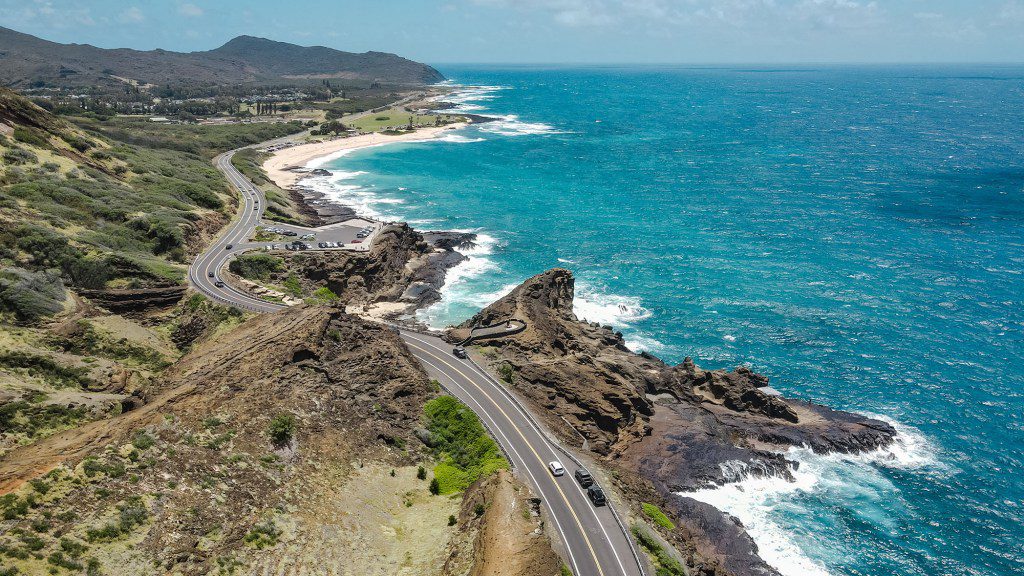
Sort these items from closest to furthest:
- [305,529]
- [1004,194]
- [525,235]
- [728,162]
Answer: [305,529], [525,235], [1004,194], [728,162]

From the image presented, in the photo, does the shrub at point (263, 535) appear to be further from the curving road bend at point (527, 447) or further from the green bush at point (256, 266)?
the green bush at point (256, 266)

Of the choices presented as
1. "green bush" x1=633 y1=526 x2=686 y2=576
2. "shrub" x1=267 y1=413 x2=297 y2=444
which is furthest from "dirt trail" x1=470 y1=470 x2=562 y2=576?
"shrub" x1=267 y1=413 x2=297 y2=444

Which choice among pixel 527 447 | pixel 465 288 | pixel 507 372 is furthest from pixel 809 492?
pixel 465 288

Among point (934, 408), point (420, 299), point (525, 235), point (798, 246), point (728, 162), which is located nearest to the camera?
point (934, 408)

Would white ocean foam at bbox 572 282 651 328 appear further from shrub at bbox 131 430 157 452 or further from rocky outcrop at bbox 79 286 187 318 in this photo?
shrub at bbox 131 430 157 452

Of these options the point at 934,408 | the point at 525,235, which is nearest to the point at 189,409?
the point at 934,408

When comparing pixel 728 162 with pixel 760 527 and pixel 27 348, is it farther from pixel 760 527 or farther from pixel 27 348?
pixel 27 348
